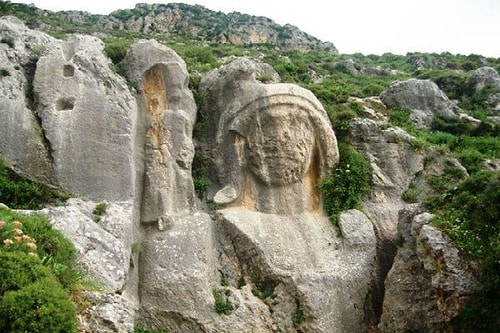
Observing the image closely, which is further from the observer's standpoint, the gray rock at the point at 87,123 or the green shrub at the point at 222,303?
the green shrub at the point at 222,303

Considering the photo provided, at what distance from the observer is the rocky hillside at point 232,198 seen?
12.1 meters

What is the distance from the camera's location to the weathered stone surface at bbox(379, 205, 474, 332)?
11.8 meters

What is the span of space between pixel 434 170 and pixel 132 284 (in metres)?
9.63

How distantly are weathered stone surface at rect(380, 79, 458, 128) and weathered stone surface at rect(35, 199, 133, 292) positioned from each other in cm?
1277

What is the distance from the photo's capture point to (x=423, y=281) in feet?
43.1

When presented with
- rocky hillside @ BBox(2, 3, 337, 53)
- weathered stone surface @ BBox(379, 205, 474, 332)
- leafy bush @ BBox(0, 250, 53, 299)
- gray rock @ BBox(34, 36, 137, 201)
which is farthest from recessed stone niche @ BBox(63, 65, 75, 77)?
rocky hillside @ BBox(2, 3, 337, 53)

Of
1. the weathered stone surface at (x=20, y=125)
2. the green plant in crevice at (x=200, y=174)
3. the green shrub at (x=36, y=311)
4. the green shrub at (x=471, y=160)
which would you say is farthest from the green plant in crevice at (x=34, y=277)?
the green shrub at (x=471, y=160)

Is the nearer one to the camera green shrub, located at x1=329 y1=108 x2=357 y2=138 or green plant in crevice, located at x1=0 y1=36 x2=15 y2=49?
green plant in crevice, located at x1=0 y1=36 x2=15 y2=49

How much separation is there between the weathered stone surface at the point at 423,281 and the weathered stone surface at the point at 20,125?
819 centimetres

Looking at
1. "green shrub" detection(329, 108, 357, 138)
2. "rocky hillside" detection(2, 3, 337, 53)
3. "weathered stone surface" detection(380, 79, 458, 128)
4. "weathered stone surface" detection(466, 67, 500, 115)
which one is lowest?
"green shrub" detection(329, 108, 357, 138)

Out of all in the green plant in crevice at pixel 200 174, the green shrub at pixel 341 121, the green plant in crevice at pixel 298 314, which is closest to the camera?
the green plant in crevice at pixel 298 314

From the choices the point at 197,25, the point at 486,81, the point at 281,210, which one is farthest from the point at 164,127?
the point at 197,25

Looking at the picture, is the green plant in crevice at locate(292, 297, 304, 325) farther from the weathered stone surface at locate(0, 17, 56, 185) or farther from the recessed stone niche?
the recessed stone niche

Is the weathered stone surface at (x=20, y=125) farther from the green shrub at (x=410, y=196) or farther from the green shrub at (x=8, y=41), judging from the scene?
the green shrub at (x=410, y=196)
